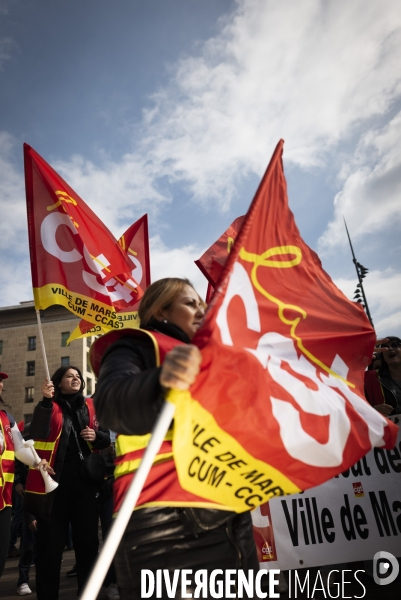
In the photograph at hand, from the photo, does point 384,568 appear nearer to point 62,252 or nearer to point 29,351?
point 62,252

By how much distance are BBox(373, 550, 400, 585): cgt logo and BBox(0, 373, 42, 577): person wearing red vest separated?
301 centimetres

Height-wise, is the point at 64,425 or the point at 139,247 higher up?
the point at 139,247

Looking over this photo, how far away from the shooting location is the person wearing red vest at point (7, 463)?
3.49m

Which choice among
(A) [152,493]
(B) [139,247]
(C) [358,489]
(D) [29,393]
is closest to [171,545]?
(A) [152,493]

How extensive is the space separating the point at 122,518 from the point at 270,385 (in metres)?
0.72

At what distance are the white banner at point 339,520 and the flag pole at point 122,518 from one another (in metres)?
3.25

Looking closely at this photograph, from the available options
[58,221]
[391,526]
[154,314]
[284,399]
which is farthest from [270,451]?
[58,221]

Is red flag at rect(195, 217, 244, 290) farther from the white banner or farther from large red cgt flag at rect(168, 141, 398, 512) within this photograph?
large red cgt flag at rect(168, 141, 398, 512)

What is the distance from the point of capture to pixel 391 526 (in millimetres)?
3869

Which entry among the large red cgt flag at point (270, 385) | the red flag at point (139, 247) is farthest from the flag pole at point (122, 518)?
the red flag at point (139, 247)

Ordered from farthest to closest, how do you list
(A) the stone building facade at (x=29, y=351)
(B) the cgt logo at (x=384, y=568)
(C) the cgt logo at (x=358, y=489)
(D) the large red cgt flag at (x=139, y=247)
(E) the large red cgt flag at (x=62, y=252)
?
(A) the stone building facade at (x=29, y=351) < (D) the large red cgt flag at (x=139, y=247) < (E) the large red cgt flag at (x=62, y=252) < (C) the cgt logo at (x=358, y=489) < (B) the cgt logo at (x=384, y=568)

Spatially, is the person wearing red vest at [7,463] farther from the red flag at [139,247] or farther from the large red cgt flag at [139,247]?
the red flag at [139,247]

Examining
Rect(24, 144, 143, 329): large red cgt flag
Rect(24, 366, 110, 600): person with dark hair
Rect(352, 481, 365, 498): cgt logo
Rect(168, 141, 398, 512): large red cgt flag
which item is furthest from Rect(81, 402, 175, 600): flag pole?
Rect(352, 481, 365, 498): cgt logo

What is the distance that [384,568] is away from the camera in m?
3.72
